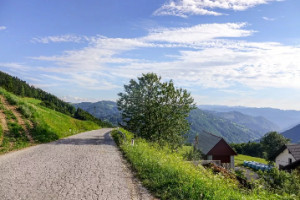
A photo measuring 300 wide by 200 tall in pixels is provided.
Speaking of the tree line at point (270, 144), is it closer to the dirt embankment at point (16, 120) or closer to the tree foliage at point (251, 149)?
the tree foliage at point (251, 149)

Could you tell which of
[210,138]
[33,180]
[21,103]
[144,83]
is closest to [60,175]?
[33,180]

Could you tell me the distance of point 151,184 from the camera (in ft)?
27.7

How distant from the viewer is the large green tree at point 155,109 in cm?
2491

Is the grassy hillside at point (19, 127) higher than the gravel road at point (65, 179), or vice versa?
the grassy hillside at point (19, 127)

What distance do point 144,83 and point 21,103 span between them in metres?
13.6

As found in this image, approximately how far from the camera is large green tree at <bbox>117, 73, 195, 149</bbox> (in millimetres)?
24906

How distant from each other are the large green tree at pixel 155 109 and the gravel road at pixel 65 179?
12.2 m

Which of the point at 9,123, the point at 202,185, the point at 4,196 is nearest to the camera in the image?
the point at 4,196

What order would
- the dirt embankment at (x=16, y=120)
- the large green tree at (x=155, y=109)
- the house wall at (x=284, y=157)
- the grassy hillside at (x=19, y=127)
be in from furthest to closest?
1. the house wall at (x=284, y=157)
2. the large green tree at (x=155, y=109)
3. the dirt embankment at (x=16, y=120)
4. the grassy hillside at (x=19, y=127)

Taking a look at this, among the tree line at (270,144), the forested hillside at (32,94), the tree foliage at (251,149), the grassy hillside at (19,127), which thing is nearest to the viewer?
the grassy hillside at (19,127)

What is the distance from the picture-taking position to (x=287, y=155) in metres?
35.8

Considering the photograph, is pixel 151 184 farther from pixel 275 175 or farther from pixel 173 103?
pixel 173 103

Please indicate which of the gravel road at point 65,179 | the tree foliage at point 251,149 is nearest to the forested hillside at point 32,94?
the gravel road at point 65,179

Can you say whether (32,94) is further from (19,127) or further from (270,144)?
(270,144)
